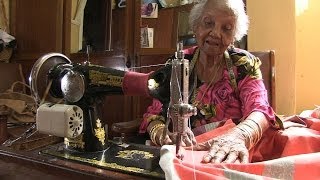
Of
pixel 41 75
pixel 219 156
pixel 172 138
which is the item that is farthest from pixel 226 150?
pixel 41 75

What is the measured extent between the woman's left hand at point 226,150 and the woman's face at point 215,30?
46 cm

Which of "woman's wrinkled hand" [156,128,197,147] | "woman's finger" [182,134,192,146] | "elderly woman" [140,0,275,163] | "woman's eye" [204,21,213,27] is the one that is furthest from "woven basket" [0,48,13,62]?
"woman's finger" [182,134,192,146]

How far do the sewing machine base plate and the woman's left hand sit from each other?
10 cm

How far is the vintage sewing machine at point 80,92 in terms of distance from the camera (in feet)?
2.73

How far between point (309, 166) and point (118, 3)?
1.53m

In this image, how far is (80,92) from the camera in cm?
88

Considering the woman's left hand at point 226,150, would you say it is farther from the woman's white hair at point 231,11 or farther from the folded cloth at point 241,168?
the woman's white hair at point 231,11

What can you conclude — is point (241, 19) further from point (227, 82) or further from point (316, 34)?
point (316, 34)

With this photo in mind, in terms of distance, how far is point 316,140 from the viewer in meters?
0.86

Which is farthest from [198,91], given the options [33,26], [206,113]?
[33,26]

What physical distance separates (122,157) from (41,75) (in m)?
0.30

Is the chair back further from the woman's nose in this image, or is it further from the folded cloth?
the folded cloth

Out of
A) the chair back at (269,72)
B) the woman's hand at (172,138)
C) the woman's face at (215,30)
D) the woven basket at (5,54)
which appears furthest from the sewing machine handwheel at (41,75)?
the woven basket at (5,54)

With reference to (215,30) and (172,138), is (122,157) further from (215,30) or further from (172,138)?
(215,30)
